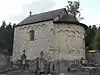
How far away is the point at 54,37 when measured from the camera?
26016mm

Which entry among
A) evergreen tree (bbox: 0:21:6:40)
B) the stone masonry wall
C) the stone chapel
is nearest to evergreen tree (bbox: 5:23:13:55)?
evergreen tree (bbox: 0:21:6:40)

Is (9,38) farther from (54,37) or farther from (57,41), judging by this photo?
(57,41)

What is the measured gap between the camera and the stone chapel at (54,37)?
25953 millimetres

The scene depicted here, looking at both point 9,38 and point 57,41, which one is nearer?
point 57,41

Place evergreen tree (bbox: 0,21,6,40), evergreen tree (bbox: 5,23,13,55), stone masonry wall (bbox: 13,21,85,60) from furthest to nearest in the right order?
1. evergreen tree (bbox: 0,21,6,40)
2. evergreen tree (bbox: 5,23,13,55)
3. stone masonry wall (bbox: 13,21,85,60)

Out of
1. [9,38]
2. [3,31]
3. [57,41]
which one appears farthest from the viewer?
[3,31]

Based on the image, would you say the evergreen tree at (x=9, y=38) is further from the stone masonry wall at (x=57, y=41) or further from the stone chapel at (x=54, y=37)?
the stone masonry wall at (x=57, y=41)

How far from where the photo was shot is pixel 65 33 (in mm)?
26422

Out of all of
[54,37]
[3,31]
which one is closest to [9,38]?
[3,31]

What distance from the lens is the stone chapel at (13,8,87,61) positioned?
25953 millimetres

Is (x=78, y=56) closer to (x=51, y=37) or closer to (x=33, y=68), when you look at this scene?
(x=51, y=37)

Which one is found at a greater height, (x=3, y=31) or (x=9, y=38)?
(x=3, y=31)

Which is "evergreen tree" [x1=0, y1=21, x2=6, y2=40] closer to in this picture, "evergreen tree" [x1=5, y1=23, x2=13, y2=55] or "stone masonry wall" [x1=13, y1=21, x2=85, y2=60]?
"evergreen tree" [x1=5, y1=23, x2=13, y2=55]

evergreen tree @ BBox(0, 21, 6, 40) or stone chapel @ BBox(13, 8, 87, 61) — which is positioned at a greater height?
evergreen tree @ BBox(0, 21, 6, 40)
